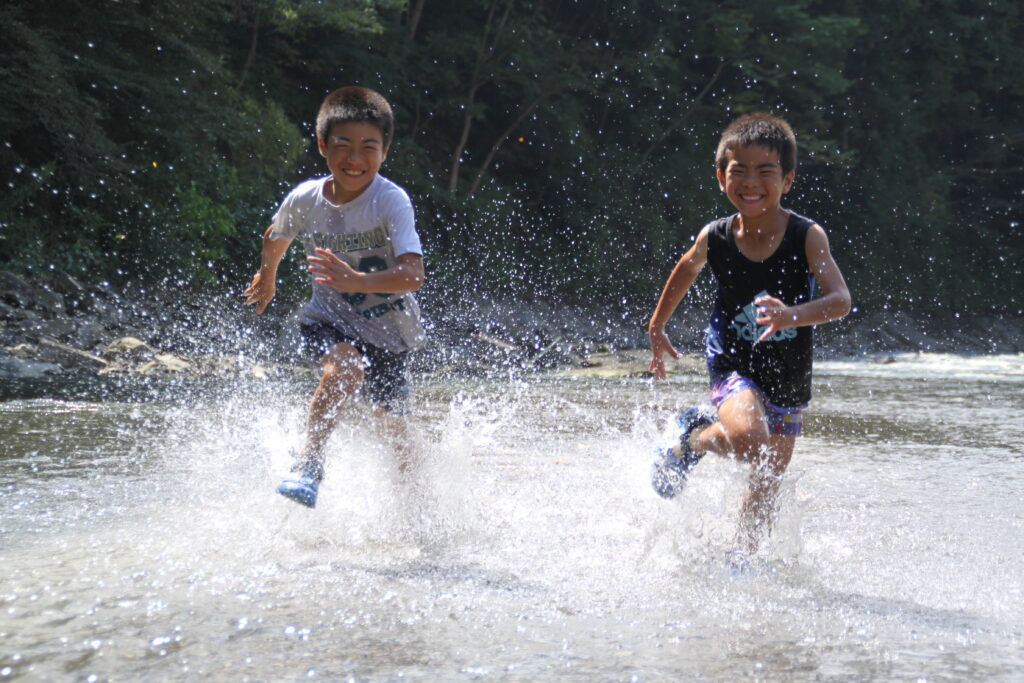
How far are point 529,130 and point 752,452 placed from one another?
20573 mm

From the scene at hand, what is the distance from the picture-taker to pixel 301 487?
12.3ft

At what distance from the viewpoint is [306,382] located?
10.5m

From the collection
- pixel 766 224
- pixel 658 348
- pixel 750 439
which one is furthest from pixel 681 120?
pixel 750 439

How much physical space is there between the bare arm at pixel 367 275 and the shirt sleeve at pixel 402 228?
0.03m

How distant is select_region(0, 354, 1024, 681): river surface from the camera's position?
8.58 feet

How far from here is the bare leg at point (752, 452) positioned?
379 centimetres

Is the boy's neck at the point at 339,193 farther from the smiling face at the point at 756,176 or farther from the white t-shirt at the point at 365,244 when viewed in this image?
the smiling face at the point at 756,176

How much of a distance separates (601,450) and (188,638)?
374cm

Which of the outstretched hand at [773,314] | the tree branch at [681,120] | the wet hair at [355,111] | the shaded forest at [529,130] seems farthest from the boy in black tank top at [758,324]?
the tree branch at [681,120]

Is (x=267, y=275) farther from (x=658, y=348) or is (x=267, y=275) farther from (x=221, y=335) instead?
(x=221, y=335)

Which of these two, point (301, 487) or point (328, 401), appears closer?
point (301, 487)

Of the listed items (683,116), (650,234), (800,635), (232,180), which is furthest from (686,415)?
(683,116)

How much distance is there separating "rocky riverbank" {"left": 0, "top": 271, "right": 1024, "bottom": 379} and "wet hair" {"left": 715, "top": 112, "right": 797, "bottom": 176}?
293 inches

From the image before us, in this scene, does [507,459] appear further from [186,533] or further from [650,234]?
[650,234]
